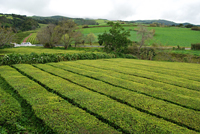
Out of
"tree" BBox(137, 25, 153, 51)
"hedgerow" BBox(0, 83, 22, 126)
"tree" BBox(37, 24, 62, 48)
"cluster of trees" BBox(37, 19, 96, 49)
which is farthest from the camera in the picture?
"cluster of trees" BBox(37, 19, 96, 49)

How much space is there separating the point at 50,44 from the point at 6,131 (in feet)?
154

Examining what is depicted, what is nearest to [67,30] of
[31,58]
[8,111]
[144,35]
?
[144,35]

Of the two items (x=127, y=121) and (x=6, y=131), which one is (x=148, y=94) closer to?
(x=127, y=121)

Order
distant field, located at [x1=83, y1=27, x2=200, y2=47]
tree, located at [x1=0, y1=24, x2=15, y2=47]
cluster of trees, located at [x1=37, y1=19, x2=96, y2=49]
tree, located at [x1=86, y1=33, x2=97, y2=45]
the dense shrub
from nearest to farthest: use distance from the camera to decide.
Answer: tree, located at [x1=0, y1=24, x2=15, y2=47], the dense shrub, cluster of trees, located at [x1=37, y1=19, x2=96, y2=49], distant field, located at [x1=83, y1=27, x2=200, y2=47], tree, located at [x1=86, y1=33, x2=97, y2=45]

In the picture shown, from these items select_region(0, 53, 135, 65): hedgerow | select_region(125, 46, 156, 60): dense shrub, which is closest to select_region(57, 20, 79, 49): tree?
select_region(125, 46, 156, 60): dense shrub

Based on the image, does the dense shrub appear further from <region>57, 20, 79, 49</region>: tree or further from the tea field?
the tea field

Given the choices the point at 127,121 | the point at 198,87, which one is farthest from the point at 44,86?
the point at 198,87

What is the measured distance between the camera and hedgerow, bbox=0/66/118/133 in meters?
3.33

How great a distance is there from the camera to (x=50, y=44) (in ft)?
Answer: 154

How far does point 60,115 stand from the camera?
3818mm

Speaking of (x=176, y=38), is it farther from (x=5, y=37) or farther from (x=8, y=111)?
(x=8, y=111)

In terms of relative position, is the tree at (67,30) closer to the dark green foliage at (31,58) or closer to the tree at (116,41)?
the tree at (116,41)

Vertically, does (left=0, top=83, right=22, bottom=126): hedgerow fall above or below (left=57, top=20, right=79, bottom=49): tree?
below

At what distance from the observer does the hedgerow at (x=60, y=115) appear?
333 cm
